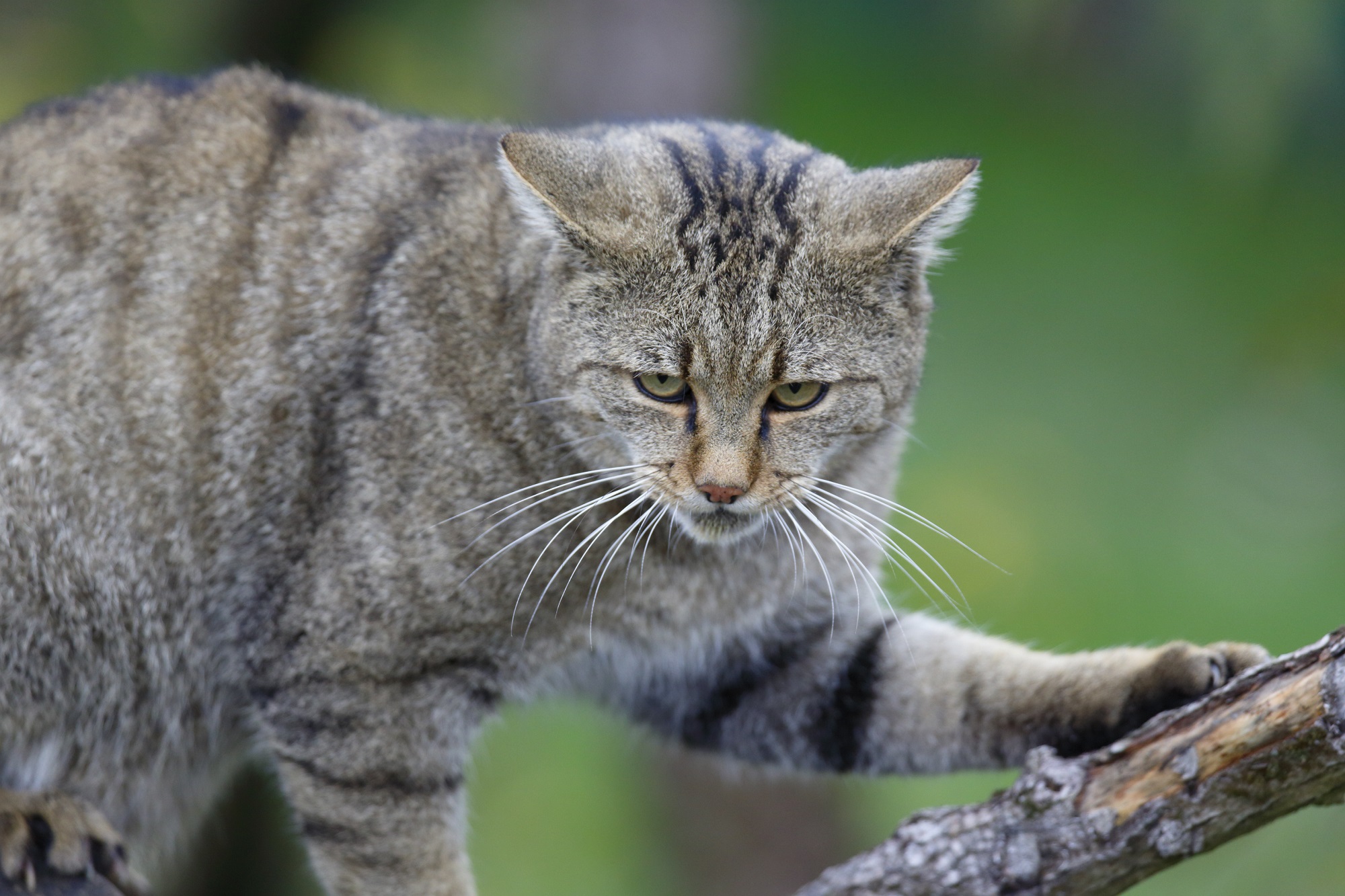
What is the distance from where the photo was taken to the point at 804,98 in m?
8.23

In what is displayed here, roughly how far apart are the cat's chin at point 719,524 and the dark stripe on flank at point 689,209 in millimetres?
596

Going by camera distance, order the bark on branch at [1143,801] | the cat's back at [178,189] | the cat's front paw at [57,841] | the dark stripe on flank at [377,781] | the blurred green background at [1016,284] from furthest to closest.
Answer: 1. the blurred green background at [1016,284]
2. the cat's back at [178,189]
3. the dark stripe on flank at [377,781]
4. the cat's front paw at [57,841]
5. the bark on branch at [1143,801]

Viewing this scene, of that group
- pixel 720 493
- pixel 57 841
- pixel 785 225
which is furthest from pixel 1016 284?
pixel 57 841

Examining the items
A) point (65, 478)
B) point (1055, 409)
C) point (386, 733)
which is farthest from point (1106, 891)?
point (1055, 409)

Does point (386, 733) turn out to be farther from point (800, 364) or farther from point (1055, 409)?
point (1055, 409)

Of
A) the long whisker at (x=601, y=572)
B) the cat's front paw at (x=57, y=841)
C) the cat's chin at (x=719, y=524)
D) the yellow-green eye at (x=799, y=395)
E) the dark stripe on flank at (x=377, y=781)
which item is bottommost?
the cat's front paw at (x=57, y=841)

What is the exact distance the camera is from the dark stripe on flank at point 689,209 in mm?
3018

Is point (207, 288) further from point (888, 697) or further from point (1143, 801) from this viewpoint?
point (1143, 801)

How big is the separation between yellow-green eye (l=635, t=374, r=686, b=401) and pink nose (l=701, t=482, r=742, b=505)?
25cm

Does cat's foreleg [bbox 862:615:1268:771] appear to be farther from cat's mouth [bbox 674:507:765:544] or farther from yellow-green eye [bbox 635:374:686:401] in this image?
yellow-green eye [bbox 635:374:686:401]

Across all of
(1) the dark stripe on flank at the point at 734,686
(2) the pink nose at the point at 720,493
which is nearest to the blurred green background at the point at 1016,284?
(1) the dark stripe on flank at the point at 734,686

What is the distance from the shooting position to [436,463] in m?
3.23

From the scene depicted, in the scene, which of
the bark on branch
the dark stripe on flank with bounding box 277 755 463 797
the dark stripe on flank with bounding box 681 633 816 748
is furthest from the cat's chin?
the dark stripe on flank with bounding box 277 755 463 797

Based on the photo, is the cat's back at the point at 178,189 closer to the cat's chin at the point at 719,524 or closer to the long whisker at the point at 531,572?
the long whisker at the point at 531,572
